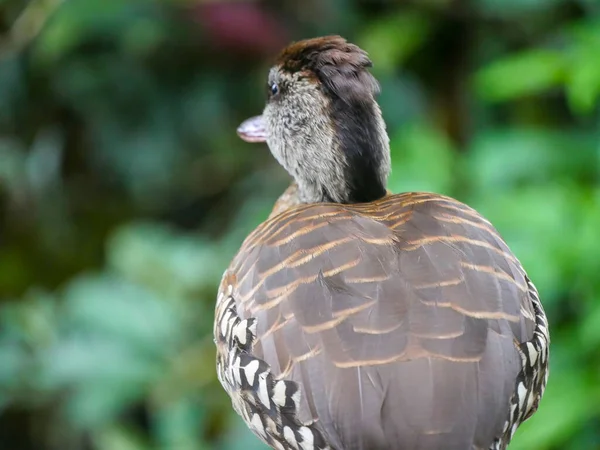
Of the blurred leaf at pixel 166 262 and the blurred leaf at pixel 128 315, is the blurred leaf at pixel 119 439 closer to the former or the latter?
the blurred leaf at pixel 128 315

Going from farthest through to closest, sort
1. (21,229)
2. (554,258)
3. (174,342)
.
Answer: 1. (21,229)
2. (174,342)
3. (554,258)

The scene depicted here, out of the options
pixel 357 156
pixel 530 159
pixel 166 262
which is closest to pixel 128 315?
pixel 166 262

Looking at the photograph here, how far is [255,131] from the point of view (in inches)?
98.7

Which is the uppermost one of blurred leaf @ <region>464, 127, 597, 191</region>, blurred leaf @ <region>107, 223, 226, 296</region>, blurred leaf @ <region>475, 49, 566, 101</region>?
blurred leaf @ <region>475, 49, 566, 101</region>

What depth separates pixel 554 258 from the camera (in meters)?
2.71

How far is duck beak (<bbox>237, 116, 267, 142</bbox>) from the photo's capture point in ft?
8.14

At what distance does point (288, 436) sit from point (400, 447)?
261 mm

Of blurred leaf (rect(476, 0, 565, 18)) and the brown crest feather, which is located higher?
the brown crest feather

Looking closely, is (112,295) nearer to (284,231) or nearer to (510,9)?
(284,231)

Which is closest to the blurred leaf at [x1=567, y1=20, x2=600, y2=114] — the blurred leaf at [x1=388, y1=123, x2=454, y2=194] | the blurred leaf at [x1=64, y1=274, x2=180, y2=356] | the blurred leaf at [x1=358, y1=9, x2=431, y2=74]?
the blurred leaf at [x1=388, y1=123, x2=454, y2=194]

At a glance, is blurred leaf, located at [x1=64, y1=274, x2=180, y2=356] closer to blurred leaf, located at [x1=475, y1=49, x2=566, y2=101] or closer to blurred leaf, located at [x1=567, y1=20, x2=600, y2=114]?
blurred leaf, located at [x1=475, y1=49, x2=566, y2=101]

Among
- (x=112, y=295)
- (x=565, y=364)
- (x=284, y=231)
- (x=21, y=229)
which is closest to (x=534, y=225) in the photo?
(x=565, y=364)

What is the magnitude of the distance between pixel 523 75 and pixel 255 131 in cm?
113

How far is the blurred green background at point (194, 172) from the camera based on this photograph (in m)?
2.90
